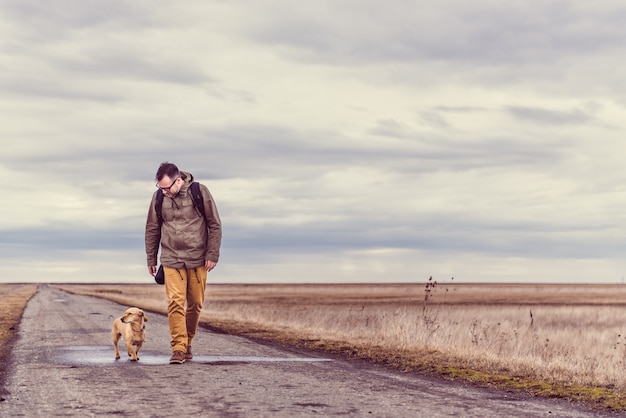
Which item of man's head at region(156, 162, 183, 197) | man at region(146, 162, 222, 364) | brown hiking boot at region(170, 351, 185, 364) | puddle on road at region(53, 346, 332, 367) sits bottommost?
puddle on road at region(53, 346, 332, 367)

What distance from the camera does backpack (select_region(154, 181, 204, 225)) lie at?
403 inches

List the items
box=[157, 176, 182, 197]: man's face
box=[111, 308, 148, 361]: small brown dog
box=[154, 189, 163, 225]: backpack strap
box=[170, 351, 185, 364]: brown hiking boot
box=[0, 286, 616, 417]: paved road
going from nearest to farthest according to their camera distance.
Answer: box=[0, 286, 616, 417]: paved road → box=[157, 176, 182, 197]: man's face → box=[170, 351, 185, 364]: brown hiking boot → box=[154, 189, 163, 225]: backpack strap → box=[111, 308, 148, 361]: small brown dog

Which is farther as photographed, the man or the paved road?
the man

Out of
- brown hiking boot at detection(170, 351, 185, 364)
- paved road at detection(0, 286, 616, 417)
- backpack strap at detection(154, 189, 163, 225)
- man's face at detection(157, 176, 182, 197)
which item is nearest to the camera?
paved road at detection(0, 286, 616, 417)

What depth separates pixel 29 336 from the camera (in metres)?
16.2

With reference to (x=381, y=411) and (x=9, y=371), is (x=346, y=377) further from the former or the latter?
(x=9, y=371)

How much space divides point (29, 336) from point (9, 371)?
674 centimetres

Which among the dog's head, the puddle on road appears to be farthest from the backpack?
the puddle on road

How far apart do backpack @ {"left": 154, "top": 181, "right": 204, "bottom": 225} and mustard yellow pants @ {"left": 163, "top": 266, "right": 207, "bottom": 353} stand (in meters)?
0.73

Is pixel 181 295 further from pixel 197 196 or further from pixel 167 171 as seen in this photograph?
pixel 167 171

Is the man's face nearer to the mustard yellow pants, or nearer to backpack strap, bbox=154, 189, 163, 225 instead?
backpack strap, bbox=154, 189, 163, 225

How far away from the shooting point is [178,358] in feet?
33.6

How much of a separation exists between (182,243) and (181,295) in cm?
69

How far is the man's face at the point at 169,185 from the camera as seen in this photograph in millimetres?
10023
